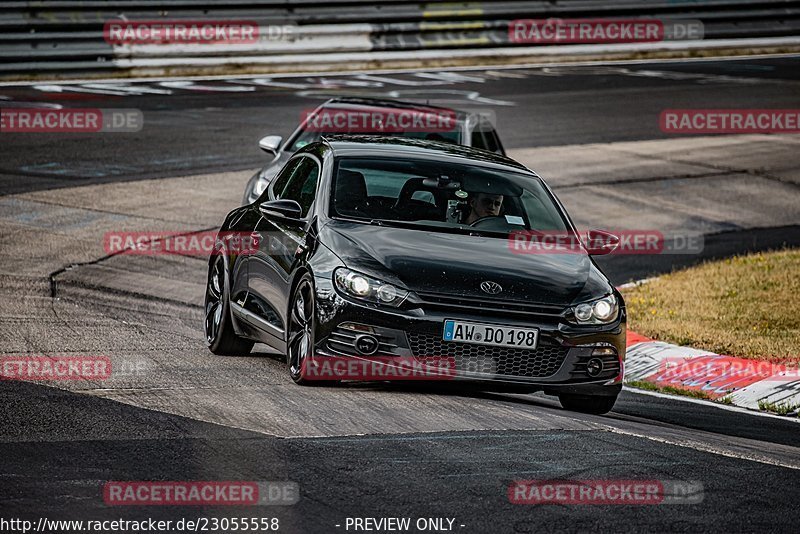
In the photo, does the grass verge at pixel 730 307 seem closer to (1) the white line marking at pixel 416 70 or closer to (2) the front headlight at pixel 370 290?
(2) the front headlight at pixel 370 290

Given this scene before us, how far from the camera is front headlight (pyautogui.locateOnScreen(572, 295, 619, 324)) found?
27.4 ft

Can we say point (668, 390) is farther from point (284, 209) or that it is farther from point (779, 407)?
point (284, 209)

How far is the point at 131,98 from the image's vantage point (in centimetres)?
2461

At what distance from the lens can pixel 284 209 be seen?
9109 millimetres

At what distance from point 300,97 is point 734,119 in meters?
7.83

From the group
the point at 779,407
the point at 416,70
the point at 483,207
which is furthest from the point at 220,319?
the point at 416,70

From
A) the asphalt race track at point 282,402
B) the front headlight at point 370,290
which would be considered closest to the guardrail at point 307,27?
the asphalt race track at point 282,402

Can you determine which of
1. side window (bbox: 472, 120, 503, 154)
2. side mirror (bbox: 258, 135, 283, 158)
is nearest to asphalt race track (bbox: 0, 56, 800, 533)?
side mirror (bbox: 258, 135, 283, 158)

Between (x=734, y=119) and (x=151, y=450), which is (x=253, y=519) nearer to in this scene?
(x=151, y=450)

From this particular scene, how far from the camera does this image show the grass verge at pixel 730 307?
37.2 feet

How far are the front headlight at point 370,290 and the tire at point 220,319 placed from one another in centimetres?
191

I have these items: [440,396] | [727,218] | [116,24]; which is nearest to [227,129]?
[116,24]

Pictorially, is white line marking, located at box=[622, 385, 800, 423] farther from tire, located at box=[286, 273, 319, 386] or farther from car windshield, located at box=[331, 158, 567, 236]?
tire, located at box=[286, 273, 319, 386]

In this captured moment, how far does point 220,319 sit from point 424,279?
2.32 metres
